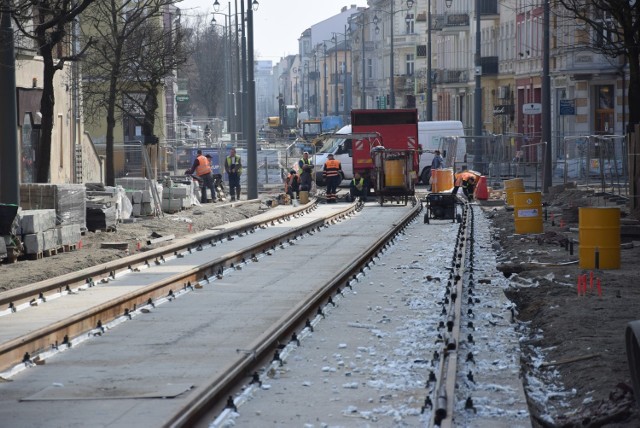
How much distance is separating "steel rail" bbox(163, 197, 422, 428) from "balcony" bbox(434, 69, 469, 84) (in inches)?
2524

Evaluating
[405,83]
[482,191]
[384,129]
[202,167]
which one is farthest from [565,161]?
[405,83]

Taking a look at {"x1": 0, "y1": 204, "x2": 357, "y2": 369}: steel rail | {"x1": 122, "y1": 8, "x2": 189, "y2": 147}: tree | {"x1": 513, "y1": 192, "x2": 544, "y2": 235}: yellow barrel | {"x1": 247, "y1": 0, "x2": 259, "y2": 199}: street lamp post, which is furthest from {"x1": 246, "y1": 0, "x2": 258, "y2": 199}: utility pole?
{"x1": 0, "y1": 204, "x2": 357, "y2": 369}: steel rail

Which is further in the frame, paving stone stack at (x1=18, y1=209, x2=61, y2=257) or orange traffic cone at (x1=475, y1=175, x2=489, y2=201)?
orange traffic cone at (x1=475, y1=175, x2=489, y2=201)

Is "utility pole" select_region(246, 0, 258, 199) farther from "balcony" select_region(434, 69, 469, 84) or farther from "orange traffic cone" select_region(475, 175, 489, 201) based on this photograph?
"balcony" select_region(434, 69, 469, 84)

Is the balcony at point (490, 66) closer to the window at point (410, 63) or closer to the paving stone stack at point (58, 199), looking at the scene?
the window at point (410, 63)

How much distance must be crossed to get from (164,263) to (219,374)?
11336 mm

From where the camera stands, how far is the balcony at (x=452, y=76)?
8325cm

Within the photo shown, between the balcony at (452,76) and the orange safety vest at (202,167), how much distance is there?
4165 centimetres

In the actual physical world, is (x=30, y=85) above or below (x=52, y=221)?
above

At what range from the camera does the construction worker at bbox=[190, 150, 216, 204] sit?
42969mm

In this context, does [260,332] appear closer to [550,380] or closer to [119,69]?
[550,380]

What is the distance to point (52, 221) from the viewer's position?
23.6m

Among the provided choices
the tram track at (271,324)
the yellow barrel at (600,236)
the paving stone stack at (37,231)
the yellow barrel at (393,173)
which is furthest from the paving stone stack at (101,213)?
the yellow barrel at (393,173)

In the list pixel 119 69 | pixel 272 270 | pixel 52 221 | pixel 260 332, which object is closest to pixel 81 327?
pixel 260 332
